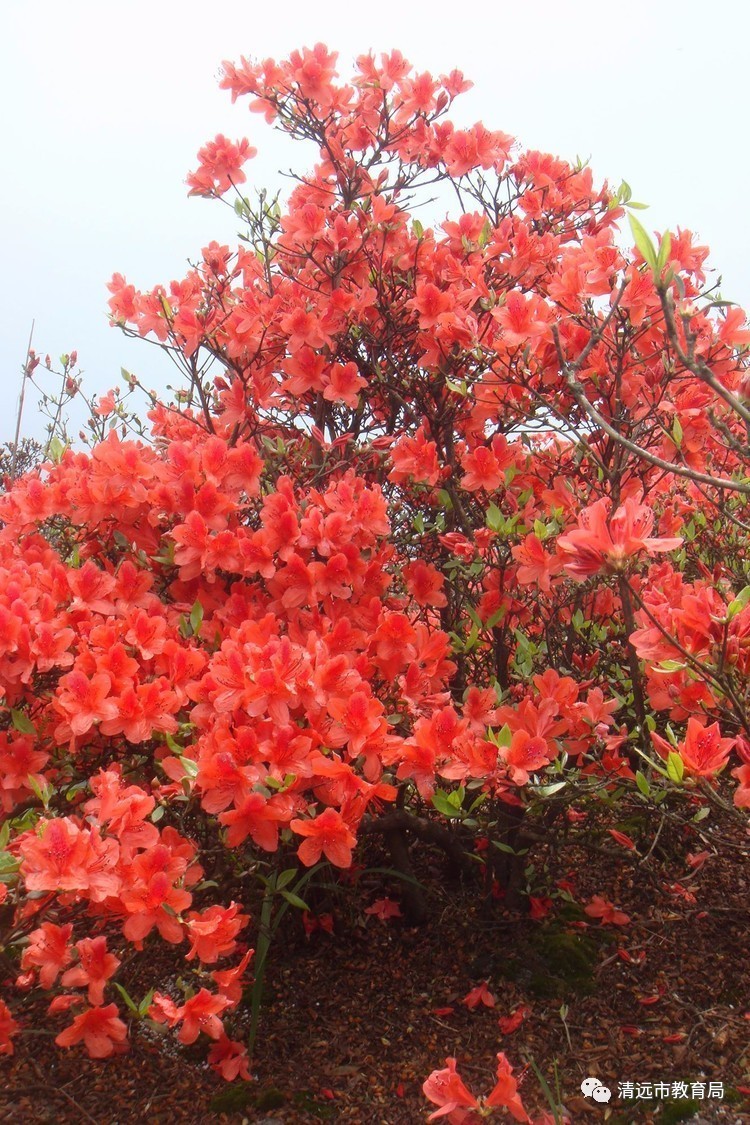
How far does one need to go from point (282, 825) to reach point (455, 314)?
4.04ft

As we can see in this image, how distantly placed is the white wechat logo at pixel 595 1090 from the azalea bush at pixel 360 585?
308 mm

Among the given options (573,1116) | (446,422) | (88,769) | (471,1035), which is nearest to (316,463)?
(446,422)

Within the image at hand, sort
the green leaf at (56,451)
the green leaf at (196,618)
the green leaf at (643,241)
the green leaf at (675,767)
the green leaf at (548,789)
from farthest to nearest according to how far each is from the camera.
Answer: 1. the green leaf at (56,451)
2. the green leaf at (196,618)
3. the green leaf at (548,789)
4. the green leaf at (675,767)
5. the green leaf at (643,241)

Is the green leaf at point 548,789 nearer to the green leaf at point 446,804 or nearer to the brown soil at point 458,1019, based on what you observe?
the green leaf at point 446,804

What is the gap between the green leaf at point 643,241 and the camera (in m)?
0.92

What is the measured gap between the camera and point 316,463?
7.59ft

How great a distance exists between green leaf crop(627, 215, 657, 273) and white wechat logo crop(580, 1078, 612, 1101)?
1442 mm

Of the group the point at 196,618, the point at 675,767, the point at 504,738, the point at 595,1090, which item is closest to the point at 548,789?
the point at 504,738

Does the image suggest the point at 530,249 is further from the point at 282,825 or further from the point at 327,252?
the point at 282,825

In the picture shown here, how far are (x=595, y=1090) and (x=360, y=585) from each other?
1089 millimetres

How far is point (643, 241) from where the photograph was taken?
3.08ft

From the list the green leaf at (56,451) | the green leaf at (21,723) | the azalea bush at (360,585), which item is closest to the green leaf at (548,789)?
the azalea bush at (360,585)

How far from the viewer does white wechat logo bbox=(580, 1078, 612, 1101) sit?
4.99 ft

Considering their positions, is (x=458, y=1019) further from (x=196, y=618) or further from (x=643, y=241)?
(x=643, y=241)
